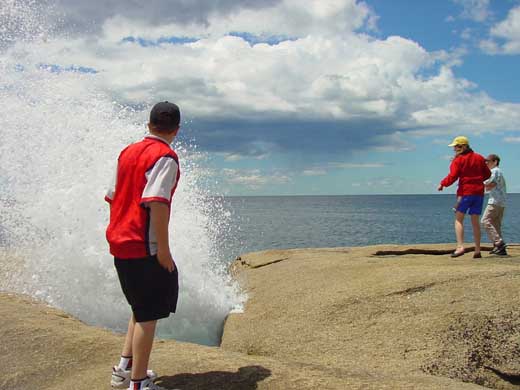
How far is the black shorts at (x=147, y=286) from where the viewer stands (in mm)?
3070

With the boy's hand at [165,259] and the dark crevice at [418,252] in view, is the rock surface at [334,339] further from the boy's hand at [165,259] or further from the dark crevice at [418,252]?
the dark crevice at [418,252]

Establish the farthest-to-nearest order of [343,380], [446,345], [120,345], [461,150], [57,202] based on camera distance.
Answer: [461,150] < [57,202] < [446,345] < [120,345] < [343,380]

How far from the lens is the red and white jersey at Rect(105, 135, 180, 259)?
2.96 m

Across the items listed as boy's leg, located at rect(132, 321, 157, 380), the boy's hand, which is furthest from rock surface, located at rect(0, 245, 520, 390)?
the boy's hand

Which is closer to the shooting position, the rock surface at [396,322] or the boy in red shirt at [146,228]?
the boy in red shirt at [146,228]

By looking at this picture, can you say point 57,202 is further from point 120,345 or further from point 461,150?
point 461,150

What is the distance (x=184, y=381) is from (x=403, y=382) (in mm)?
1599

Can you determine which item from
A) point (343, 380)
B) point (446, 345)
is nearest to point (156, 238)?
point (343, 380)

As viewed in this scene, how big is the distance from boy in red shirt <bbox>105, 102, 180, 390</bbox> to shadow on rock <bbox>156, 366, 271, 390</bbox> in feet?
0.89

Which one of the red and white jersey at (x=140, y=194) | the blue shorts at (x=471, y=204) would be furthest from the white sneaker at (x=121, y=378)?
the blue shorts at (x=471, y=204)

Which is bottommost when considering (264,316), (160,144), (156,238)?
(264,316)

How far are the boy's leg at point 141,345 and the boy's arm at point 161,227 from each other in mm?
437

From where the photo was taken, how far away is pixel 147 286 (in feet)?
10.2

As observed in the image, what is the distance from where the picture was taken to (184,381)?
11.5ft
